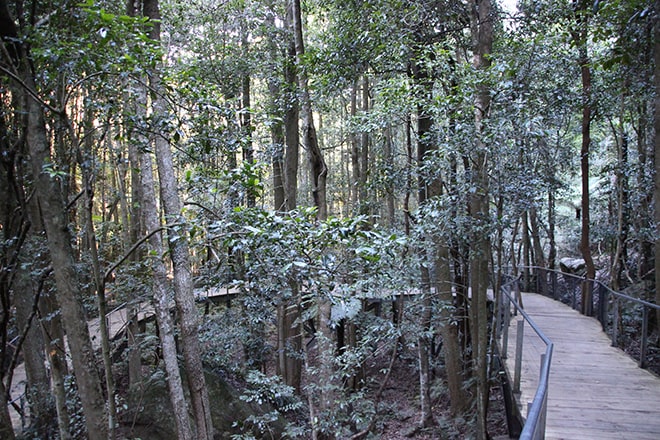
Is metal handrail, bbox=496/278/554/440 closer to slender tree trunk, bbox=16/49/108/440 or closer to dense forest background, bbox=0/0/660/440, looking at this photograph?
dense forest background, bbox=0/0/660/440

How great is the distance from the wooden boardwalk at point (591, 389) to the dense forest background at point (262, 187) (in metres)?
0.74

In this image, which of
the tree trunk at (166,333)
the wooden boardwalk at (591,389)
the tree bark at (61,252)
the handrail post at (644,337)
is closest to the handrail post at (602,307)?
the wooden boardwalk at (591,389)

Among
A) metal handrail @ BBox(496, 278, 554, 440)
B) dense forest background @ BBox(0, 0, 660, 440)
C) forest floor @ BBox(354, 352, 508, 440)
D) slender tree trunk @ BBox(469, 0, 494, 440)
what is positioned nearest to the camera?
metal handrail @ BBox(496, 278, 554, 440)

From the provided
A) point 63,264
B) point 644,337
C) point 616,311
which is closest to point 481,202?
point 644,337

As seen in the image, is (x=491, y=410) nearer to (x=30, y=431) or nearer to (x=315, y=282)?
(x=315, y=282)

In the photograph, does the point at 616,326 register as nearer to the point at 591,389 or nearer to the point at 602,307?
the point at 602,307

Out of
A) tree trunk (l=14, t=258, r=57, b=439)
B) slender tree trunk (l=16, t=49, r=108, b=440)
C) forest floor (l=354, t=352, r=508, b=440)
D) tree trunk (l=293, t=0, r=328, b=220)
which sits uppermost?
tree trunk (l=293, t=0, r=328, b=220)

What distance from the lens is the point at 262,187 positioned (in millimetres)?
3572

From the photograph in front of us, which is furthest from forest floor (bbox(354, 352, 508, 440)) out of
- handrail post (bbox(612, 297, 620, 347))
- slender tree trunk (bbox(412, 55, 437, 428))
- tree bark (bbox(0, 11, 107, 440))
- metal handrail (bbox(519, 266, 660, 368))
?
tree bark (bbox(0, 11, 107, 440))

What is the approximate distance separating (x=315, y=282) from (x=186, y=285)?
2114 mm

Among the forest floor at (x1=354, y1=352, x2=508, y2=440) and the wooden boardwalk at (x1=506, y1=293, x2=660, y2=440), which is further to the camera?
the forest floor at (x1=354, y1=352, x2=508, y2=440)

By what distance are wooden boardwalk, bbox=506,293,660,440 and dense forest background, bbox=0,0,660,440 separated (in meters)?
0.74

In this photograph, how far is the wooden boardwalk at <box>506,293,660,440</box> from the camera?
404cm

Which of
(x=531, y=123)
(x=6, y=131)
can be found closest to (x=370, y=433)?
(x=531, y=123)
